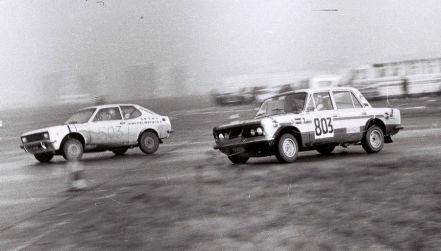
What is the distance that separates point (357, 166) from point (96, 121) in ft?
26.5

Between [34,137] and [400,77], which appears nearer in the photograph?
[34,137]

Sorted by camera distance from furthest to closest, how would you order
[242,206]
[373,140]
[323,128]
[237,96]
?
[237,96], [373,140], [323,128], [242,206]

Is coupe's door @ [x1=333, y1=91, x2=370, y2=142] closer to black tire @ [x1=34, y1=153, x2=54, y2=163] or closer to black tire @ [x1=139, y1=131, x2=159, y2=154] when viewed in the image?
black tire @ [x1=139, y1=131, x2=159, y2=154]

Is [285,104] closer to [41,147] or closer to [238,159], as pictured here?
[238,159]

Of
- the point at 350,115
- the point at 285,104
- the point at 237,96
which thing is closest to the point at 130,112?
the point at 285,104

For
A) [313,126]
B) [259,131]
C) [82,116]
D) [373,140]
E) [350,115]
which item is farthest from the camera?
[82,116]

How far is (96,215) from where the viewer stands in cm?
812

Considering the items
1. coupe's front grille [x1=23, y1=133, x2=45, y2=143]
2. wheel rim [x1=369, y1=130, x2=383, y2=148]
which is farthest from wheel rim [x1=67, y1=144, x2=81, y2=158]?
wheel rim [x1=369, y1=130, x2=383, y2=148]

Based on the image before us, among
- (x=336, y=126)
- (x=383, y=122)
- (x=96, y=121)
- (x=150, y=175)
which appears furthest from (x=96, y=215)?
(x=96, y=121)

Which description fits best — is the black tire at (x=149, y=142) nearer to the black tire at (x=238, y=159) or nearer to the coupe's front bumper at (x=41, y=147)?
the coupe's front bumper at (x=41, y=147)

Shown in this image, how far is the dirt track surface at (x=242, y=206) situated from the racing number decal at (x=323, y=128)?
481 millimetres

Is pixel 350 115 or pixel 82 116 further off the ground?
pixel 82 116

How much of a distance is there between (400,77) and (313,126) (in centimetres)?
3412

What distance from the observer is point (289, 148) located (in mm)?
12180
